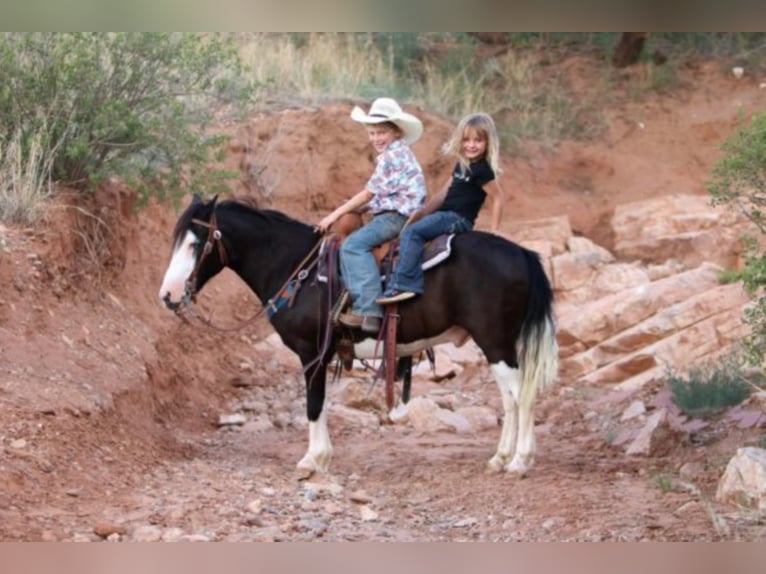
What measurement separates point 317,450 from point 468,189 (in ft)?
6.79

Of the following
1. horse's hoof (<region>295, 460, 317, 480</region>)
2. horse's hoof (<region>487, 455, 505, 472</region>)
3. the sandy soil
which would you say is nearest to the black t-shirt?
horse's hoof (<region>487, 455, 505, 472</region>)

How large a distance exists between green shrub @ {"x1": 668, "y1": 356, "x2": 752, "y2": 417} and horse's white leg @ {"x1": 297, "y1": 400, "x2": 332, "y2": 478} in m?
2.69

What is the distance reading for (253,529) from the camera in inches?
255

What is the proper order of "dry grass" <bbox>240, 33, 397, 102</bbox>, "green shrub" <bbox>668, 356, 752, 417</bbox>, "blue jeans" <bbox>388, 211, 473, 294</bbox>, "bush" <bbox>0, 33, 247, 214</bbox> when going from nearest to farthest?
1. "blue jeans" <bbox>388, 211, 473, 294</bbox>
2. "green shrub" <bbox>668, 356, 752, 417</bbox>
3. "bush" <bbox>0, 33, 247, 214</bbox>
4. "dry grass" <bbox>240, 33, 397, 102</bbox>

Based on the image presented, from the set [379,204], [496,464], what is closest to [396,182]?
[379,204]

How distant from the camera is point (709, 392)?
327 inches

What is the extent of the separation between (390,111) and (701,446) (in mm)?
3208

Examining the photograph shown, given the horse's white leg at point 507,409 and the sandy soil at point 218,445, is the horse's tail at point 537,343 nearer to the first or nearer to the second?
the horse's white leg at point 507,409

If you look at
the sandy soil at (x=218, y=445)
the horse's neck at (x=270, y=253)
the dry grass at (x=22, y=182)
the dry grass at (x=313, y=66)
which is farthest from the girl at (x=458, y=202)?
the dry grass at (x=313, y=66)

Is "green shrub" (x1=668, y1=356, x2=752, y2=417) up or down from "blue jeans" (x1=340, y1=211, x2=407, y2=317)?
down

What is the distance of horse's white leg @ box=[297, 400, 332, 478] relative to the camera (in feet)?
25.3

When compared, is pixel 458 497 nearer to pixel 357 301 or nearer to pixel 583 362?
pixel 357 301

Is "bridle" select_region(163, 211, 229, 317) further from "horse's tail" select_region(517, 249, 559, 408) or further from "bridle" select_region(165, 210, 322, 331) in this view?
"horse's tail" select_region(517, 249, 559, 408)

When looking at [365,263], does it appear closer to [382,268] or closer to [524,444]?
[382,268]
